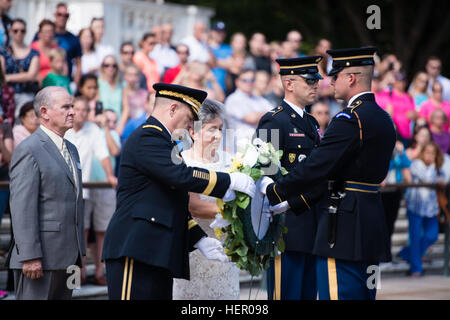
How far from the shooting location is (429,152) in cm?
1084

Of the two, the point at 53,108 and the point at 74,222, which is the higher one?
the point at 53,108

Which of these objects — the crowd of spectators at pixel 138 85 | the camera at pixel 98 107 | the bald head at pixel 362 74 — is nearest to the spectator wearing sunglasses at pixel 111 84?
the crowd of spectators at pixel 138 85

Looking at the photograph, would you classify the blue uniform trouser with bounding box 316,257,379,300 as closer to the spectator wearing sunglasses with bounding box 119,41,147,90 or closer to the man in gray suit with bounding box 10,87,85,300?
the man in gray suit with bounding box 10,87,85,300

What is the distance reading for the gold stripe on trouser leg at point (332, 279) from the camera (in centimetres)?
521

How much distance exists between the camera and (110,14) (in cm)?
1420

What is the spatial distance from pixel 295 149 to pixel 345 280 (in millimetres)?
1179

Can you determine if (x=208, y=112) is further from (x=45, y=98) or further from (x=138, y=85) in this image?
(x=138, y=85)

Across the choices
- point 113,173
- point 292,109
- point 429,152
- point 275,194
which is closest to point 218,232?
point 275,194

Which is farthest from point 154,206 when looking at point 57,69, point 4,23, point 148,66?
Result: point 148,66

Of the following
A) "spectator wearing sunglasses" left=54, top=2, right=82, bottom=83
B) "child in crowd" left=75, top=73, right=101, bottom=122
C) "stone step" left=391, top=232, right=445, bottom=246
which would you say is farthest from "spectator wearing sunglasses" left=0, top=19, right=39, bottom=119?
"stone step" left=391, top=232, right=445, bottom=246

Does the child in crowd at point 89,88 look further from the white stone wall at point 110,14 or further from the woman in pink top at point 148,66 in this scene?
the white stone wall at point 110,14

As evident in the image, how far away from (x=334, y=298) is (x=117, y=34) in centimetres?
1002
